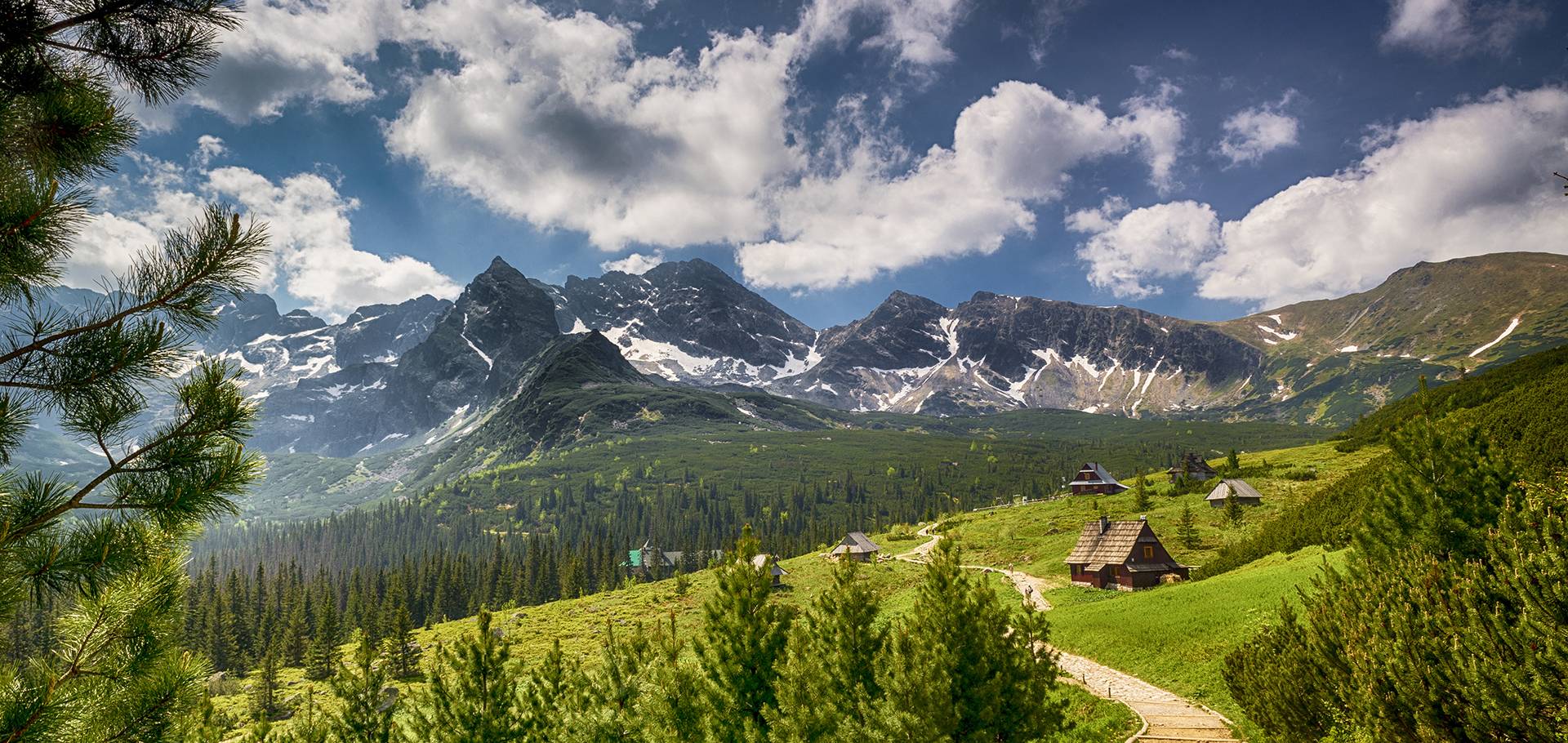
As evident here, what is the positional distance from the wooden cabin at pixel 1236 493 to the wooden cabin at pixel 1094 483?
30.9m

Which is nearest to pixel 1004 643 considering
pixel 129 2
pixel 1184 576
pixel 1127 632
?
pixel 129 2

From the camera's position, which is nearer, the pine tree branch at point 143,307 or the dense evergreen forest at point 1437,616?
the pine tree branch at point 143,307

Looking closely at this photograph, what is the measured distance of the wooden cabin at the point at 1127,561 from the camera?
5478cm

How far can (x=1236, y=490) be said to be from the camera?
74375 mm

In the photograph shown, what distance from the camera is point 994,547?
81.1 meters

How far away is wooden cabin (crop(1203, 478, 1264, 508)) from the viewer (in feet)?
238

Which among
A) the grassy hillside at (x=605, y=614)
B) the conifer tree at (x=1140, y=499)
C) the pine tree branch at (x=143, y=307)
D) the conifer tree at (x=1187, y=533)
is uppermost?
the pine tree branch at (x=143, y=307)

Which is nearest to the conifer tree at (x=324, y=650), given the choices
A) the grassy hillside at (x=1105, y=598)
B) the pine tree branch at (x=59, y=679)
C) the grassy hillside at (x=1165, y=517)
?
the grassy hillside at (x=1105, y=598)

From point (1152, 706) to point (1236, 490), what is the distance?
188 ft

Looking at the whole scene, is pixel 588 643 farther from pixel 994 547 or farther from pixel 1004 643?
pixel 1004 643

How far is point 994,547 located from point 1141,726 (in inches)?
2255

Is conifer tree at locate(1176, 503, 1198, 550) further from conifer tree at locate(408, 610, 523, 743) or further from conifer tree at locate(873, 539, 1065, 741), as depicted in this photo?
conifer tree at locate(408, 610, 523, 743)

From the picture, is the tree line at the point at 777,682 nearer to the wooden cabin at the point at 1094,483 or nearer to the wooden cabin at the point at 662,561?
the wooden cabin at the point at 1094,483

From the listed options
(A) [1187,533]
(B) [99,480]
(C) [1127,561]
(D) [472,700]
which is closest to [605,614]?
(C) [1127,561]
